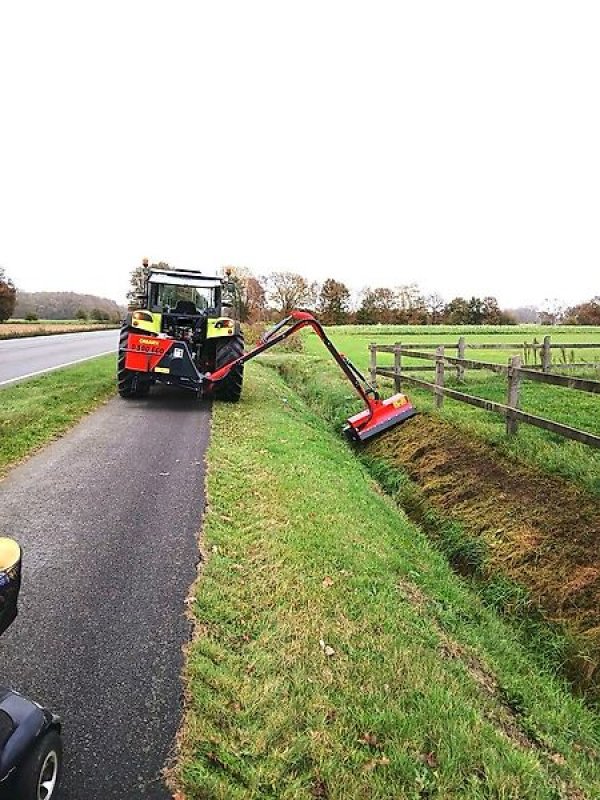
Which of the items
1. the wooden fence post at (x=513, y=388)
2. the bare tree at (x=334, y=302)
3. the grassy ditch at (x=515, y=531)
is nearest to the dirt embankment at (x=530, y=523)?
the grassy ditch at (x=515, y=531)

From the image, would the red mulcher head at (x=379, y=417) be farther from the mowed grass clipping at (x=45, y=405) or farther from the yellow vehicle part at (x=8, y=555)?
the yellow vehicle part at (x=8, y=555)

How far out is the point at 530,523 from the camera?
6184 mm

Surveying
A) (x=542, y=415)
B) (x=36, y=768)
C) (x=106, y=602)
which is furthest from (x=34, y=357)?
(x=36, y=768)

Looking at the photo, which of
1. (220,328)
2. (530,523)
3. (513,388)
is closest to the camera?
(530,523)

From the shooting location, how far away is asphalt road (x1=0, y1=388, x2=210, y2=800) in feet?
8.93

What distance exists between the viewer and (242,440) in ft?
28.5

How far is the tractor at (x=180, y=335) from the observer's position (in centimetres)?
1082

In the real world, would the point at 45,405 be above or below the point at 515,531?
above

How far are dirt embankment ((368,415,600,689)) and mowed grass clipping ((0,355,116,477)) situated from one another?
5144 millimetres

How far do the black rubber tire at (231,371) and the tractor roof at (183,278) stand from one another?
1226mm

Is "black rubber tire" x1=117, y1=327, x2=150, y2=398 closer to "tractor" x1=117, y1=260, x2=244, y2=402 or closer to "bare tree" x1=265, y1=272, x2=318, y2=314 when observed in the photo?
"tractor" x1=117, y1=260, x2=244, y2=402

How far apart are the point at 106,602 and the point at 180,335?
8.61 metres

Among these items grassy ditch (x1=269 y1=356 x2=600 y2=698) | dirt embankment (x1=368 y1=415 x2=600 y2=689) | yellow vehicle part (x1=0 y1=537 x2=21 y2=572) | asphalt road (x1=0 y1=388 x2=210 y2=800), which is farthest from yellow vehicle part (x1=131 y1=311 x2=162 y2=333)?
yellow vehicle part (x1=0 y1=537 x2=21 y2=572)

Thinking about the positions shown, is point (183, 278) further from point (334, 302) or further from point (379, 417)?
point (334, 302)
